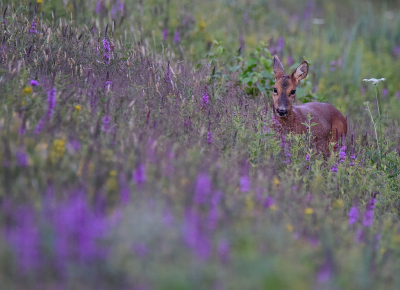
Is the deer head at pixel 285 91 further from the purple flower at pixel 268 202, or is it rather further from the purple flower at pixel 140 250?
the purple flower at pixel 140 250

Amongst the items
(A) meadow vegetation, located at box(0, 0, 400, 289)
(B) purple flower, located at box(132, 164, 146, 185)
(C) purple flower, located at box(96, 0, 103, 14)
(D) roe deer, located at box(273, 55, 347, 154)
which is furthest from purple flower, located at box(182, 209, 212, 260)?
(C) purple flower, located at box(96, 0, 103, 14)

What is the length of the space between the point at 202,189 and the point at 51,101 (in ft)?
5.80

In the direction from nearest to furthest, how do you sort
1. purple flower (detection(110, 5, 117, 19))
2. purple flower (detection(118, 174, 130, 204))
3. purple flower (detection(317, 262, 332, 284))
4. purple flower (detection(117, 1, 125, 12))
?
purple flower (detection(317, 262, 332, 284))
purple flower (detection(118, 174, 130, 204))
purple flower (detection(110, 5, 117, 19))
purple flower (detection(117, 1, 125, 12))

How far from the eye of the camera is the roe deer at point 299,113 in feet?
23.6

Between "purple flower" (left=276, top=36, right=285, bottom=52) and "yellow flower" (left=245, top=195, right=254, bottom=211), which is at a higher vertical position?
"yellow flower" (left=245, top=195, right=254, bottom=211)

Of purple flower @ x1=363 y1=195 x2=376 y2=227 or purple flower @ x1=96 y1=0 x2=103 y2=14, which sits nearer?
purple flower @ x1=363 y1=195 x2=376 y2=227

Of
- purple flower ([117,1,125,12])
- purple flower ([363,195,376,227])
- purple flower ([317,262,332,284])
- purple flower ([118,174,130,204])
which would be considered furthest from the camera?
purple flower ([117,1,125,12])

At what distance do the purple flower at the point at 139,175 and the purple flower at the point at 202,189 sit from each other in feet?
1.29

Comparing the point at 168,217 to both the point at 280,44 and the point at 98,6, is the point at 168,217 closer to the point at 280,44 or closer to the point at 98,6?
the point at 98,6

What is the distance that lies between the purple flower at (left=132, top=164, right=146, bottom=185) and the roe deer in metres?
3.48

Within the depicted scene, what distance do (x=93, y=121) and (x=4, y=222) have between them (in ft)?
Result: 5.83

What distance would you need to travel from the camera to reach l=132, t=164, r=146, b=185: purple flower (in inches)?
139

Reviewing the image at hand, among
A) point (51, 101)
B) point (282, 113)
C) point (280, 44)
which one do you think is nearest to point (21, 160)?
point (51, 101)

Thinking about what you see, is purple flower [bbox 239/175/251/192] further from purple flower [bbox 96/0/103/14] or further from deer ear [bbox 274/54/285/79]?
purple flower [bbox 96/0/103/14]
